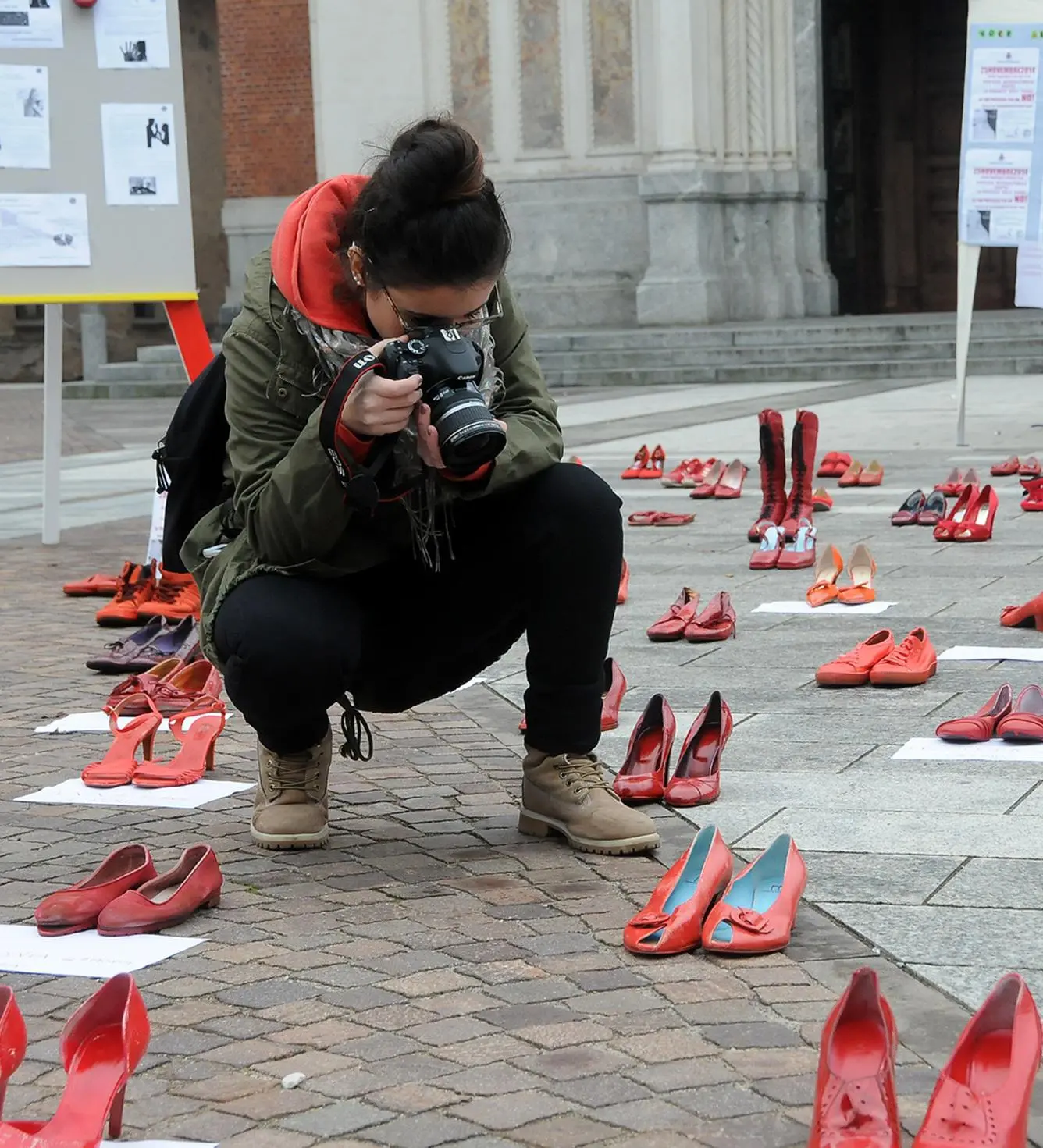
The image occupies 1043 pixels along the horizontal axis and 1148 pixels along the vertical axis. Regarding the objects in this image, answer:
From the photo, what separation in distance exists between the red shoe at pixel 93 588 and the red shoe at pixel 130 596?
1.45 ft

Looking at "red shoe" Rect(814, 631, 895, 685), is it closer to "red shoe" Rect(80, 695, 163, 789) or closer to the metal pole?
"red shoe" Rect(80, 695, 163, 789)

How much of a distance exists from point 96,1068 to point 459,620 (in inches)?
56.2

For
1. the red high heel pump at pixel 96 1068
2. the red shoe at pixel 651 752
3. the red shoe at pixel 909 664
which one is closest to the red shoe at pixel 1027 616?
the red shoe at pixel 909 664

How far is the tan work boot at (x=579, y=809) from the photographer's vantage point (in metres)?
3.70

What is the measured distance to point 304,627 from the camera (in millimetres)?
3539

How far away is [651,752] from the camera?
4.15 meters

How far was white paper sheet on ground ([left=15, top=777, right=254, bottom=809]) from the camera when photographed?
14.1ft

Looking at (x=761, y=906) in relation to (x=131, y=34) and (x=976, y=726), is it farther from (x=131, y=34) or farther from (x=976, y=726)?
(x=131, y=34)

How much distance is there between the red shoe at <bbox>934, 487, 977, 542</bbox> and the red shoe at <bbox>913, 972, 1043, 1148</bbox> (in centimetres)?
542

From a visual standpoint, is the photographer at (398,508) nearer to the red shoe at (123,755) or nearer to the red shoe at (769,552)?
the red shoe at (123,755)

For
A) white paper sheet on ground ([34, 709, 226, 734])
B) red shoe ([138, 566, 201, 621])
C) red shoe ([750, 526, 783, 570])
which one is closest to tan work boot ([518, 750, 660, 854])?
white paper sheet on ground ([34, 709, 226, 734])

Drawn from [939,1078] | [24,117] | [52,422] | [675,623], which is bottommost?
[675,623]

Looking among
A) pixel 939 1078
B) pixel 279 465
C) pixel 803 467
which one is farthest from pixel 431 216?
pixel 803 467

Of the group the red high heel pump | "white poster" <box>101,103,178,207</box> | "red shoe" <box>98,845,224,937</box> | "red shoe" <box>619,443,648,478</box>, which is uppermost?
"white poster" <box>101,103,178,207</box>
